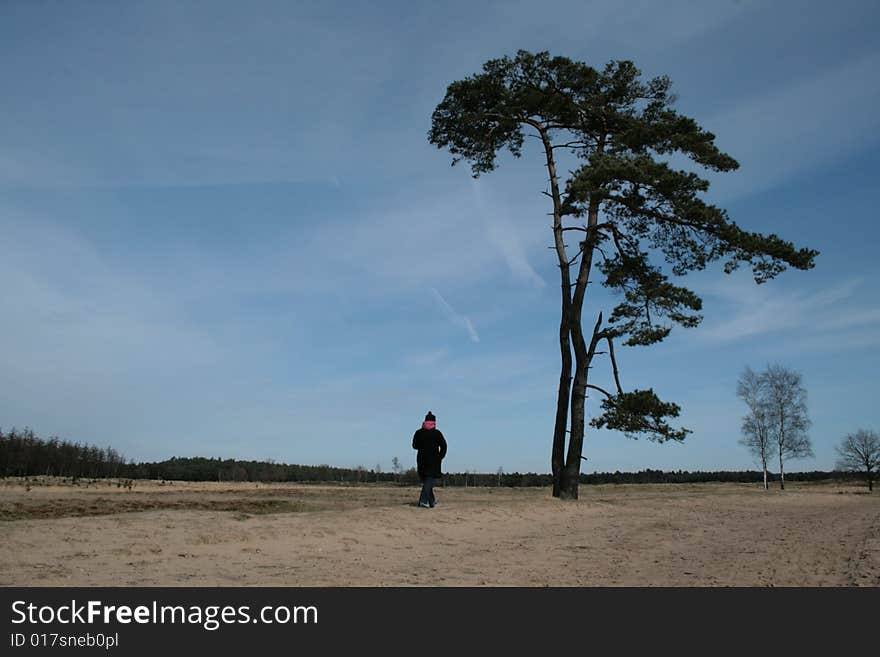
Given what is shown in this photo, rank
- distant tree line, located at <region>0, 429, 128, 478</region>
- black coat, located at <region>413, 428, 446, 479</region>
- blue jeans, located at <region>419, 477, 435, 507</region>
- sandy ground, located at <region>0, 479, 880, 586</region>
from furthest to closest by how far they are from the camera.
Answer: distant tree line, located at <region>0, 429, 128, 478</region>, blue jeans, located at <region>419, 477, 435, 507</region>, black coat, located at <region>413, 428, 446, 479</region>, sandy ground, located at <region>0, 479, 880, 586</region>

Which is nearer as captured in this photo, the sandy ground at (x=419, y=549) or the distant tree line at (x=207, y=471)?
the sandy ground at (x=419, y=549)

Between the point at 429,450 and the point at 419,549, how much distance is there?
468 cm

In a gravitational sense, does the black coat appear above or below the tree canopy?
below

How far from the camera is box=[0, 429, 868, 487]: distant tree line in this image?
144ft

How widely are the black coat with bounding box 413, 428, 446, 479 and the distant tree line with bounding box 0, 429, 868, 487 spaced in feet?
106

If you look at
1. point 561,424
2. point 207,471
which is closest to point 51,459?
point 207,471

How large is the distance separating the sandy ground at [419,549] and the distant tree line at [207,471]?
30.2 meters

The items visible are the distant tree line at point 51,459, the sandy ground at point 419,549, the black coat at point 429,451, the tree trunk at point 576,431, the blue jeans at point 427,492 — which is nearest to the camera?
the sandy ground at point 419,549

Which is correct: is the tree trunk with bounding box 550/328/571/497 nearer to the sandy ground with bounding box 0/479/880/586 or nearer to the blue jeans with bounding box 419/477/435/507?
the sandy ground with bounding box 0/479/880/586

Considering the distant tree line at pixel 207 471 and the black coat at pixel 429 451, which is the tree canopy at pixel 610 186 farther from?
the distant tree line at pixel 207 471

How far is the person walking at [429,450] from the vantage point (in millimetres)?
17062

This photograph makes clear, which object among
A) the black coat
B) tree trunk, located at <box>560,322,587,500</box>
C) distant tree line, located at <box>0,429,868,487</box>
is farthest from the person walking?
distant tree line, located at <box>0,429,868,487</box>

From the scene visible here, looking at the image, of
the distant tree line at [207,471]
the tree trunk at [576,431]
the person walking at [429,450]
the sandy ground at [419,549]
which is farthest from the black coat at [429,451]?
the distant tree line at [207,471]
